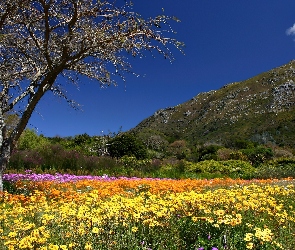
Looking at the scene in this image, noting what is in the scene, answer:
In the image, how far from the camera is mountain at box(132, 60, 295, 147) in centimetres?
6988

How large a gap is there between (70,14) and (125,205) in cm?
665

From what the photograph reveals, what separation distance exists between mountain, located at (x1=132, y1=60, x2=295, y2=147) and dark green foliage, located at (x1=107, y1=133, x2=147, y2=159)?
29.5 m

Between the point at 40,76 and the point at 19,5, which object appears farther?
the point at 40,76

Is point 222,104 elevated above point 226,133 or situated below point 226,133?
above

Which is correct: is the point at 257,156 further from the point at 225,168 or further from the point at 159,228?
the point at 159,228

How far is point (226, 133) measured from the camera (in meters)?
78.4

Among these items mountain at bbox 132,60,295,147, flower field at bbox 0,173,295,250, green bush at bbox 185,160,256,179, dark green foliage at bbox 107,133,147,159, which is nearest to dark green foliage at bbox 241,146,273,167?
green bush at bbox 185,160,256,179

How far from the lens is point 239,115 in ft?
283

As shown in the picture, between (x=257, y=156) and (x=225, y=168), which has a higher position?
(x=257, y=156)

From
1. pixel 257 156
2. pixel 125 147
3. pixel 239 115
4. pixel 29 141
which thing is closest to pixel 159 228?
pixel 125 147

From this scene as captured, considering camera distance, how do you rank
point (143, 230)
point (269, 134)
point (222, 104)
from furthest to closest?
point (222, 104), point (269, 134), point (143, 230)

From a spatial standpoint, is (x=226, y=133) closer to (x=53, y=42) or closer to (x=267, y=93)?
(x=267, y=93)

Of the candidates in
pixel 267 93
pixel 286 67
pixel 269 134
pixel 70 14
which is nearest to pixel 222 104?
pixel 267 93

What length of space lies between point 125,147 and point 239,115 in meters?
62.1
